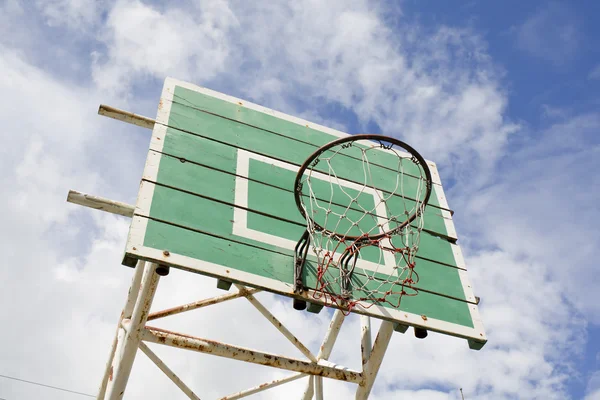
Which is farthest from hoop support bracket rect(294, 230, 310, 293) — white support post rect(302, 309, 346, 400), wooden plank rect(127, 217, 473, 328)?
white support post rect(302, 309, 346, 400)

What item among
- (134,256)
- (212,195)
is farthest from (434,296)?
(134,256)

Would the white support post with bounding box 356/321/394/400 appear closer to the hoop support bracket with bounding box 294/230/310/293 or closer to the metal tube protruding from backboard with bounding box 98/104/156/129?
the hoop support bracket with bounding box 294/230/310/293

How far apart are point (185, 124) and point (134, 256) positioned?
150cm

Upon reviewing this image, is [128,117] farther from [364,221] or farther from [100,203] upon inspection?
[364,221]

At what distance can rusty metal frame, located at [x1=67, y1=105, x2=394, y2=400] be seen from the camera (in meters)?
3.71

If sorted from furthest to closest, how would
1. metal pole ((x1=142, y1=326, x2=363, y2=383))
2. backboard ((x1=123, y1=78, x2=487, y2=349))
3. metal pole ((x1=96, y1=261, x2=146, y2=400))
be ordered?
metal pole ((x1=96, y1=261, x2=146, y2=400)) → metal pole ((x1=142, y1=326, x2=363, y2=383)) → backboard ((x1=123, y1=78, x2=487, y2=349))

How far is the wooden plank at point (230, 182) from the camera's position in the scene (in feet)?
13.1

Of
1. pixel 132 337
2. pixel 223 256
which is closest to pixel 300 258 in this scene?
pixel 223 256

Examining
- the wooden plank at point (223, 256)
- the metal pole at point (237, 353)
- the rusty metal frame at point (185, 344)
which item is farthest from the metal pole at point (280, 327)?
the wooden plank at point (223, 256)

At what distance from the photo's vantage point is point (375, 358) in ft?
14.4

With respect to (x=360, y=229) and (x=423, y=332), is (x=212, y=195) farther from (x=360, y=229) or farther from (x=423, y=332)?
(x=423, y=332)

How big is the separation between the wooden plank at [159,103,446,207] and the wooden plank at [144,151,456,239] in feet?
0.62

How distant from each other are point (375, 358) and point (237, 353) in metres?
1.13

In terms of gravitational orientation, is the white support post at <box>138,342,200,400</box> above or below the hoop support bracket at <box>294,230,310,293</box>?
below
